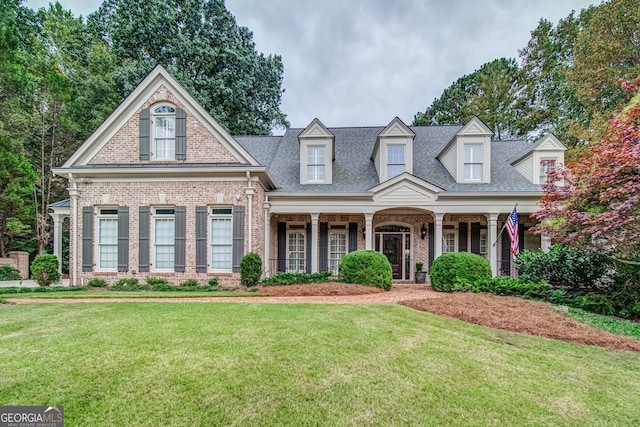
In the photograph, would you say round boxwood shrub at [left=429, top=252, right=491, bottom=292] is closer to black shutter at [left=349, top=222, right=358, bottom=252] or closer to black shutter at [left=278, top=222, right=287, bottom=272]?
black shutter at [left=349, top=222, right=358, bottom=252]

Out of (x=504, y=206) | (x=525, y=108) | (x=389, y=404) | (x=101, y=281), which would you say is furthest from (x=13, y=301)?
(x=525, y=108)

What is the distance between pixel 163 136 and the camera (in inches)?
421

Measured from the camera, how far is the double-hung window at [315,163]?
1257cm

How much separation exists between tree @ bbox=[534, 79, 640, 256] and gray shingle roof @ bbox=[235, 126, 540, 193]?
3923 mm

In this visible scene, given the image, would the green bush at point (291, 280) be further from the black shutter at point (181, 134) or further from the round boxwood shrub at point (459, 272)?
the black shutter at point (181, 134)

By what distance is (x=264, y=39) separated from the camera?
22.9m

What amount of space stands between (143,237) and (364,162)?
30.8ft

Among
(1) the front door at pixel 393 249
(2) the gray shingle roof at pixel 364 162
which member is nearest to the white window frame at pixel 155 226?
(2) the gray shingle roof at pixel 364 162

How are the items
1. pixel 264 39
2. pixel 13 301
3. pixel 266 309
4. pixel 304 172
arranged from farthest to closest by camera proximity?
pixel 264 39 → pixel 304 172 → pixel 13 301 → pixel 266 309

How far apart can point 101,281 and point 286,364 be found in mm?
9613

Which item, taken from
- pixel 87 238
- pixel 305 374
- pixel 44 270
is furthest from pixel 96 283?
pixel 305 374

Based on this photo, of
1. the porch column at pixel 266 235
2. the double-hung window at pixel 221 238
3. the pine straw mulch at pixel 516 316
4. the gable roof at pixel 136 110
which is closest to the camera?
the pine straw mulch at pixel 516 316

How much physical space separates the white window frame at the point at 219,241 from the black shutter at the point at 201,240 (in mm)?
158

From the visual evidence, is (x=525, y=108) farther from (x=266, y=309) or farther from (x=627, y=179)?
(x=266, y=309)
